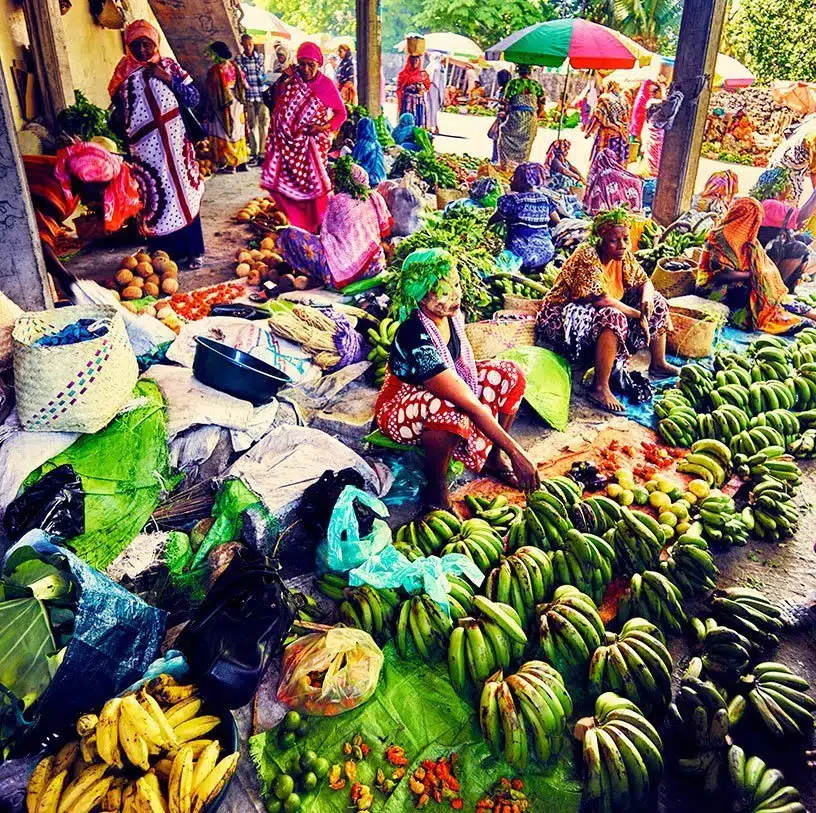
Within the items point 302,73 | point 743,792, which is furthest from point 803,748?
point 302,73

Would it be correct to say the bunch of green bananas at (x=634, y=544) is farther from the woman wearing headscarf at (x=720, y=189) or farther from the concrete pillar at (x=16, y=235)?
the woman wearing headscarf at (x=720, y=189)

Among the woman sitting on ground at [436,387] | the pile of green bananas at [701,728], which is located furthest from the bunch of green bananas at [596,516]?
the pile of green bananas at [701,728]

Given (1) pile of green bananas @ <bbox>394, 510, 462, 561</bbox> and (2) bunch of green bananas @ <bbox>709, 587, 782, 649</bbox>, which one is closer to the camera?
(2) bunch of green bananas @ <bbox>709, 587, 782, 649</bbox>

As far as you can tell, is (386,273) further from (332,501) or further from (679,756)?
(679,756)

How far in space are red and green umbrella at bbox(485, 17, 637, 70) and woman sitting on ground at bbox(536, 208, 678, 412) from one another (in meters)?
3.96

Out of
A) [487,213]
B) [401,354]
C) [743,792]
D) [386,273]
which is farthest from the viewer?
[487,213]

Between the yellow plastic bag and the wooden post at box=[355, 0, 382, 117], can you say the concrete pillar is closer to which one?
the yellow plastic bag

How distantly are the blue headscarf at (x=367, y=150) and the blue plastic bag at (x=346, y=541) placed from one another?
19.7 feet

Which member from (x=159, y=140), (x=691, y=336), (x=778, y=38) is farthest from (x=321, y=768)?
(x=778, y=38)

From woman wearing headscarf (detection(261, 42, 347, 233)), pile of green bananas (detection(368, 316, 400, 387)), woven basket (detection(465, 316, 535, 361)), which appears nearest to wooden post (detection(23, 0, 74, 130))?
woman wearing headscarf (detection(261, 42, 347, 233))

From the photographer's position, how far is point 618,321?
4.92m

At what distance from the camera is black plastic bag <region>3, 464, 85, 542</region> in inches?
121

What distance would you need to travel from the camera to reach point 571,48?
8156 mm

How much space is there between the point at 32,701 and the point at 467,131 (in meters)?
17.9
